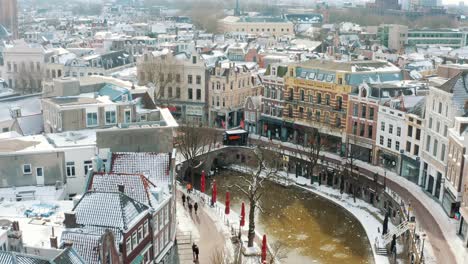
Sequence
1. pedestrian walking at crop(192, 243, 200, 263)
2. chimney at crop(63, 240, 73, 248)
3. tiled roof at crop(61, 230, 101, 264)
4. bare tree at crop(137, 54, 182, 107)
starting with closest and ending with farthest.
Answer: chimney at crop(63, 240, 73, 248)
tiled roof at crop(61, 230, 101, 264)
pedestrian walking at crop(192, 243, 200, 263)
bare tree at crop(137, 54, 182, 107)

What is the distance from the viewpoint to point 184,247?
142ft

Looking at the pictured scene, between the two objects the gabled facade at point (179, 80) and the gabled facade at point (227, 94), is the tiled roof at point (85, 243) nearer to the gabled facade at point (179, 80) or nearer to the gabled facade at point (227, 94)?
the gabled facade at point (227, 94)

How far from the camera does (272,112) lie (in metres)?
76.1

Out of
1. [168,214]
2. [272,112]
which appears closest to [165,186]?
Answer: [168,214]

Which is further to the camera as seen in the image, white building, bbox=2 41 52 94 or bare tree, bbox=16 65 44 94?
white building, bbox=2 41 52 94

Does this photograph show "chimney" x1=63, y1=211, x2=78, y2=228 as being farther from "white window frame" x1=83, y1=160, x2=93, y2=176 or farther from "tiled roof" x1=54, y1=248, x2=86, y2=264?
"white window frame" x1=83, y1=160, x2=93, y2=176

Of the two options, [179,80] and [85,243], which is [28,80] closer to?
[179,80]

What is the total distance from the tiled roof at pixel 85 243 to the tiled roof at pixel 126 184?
5.15 m

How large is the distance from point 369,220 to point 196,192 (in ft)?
55.2

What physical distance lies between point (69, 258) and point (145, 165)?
13559mm

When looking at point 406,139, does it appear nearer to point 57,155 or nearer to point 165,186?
point 165,186

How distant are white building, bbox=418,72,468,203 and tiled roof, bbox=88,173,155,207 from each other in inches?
1109

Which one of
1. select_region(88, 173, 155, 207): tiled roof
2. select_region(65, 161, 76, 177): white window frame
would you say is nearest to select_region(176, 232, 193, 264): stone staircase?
select_region(88, 173, 155, 207): tiled roof

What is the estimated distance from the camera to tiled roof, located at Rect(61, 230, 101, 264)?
1176 inches
